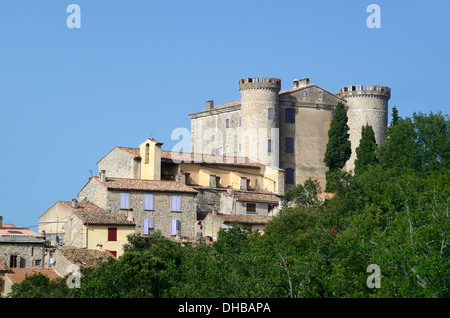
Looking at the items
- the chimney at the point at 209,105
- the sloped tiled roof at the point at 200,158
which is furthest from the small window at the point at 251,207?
the chimney at the point at 209,105

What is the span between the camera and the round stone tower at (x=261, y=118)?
235 ft

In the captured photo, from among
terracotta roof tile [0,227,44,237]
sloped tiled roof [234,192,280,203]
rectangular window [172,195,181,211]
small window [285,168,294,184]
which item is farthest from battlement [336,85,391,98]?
terracotta roof tile [0,227,44,237]

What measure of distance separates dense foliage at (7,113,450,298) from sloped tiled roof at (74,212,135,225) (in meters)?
2.16

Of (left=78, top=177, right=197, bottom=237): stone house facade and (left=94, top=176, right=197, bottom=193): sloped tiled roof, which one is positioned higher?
(left=94, top=176, right=197, bottom=193): sloped tiled roof

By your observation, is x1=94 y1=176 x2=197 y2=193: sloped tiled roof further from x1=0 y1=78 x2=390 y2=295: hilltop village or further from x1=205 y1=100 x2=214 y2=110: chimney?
x1=205 y1=100 x2=214 y2=110: chimney

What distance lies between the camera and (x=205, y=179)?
65.9m

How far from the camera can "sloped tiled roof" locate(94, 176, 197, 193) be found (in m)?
58.3

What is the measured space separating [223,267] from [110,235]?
13.0m

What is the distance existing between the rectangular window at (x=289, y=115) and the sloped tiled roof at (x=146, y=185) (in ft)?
49.4

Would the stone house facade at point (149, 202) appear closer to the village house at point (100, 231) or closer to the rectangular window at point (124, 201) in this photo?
the rectangular window at point (124, 201)

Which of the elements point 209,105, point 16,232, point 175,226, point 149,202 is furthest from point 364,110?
point 16,232

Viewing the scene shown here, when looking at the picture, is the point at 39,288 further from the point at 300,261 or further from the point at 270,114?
the point at 270,114

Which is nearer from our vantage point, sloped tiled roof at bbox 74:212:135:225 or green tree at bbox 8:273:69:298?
green tree at bbox 8:273:69:298

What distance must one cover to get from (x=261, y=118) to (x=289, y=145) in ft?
10.6
